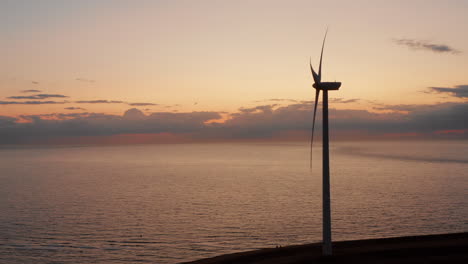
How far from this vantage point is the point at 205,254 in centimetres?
4384

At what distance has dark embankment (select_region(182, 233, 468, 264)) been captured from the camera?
28266mm

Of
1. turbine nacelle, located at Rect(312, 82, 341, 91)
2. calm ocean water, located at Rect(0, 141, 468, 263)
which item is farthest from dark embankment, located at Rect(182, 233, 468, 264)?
calm ocean water, located at Rect(0, 141, 468, 263)

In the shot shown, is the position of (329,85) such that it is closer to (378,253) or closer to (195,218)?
(378,253)

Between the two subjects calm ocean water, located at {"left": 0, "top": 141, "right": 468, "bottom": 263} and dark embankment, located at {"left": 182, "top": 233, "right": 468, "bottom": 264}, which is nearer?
dark embankment, located at {"left": 182, "top": 233, "right": 468, "bottom": 264}

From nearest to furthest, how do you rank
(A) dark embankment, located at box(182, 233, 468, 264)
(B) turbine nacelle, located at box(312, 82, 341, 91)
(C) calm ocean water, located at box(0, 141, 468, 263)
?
(B) turbine nacelle, located at box(312, 82, 341, 91), (A) dark embankment, located at box(182, 233, 468, 264), (C) calm ocean water, located at box(0, 141, 468, 263)

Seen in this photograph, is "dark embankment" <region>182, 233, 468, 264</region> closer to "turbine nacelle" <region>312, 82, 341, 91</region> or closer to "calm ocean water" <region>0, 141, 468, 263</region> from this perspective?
"turbine nacelle" <region>312, 82, 341, 91</region>

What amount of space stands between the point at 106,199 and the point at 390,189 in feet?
203

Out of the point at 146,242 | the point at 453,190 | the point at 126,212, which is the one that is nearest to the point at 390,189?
the point at 453,190

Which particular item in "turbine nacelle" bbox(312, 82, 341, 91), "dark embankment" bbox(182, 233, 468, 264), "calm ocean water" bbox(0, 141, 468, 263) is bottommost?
"calm ocean water" bbox(0, 141, 468, 263)

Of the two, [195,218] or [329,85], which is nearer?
[329,85]

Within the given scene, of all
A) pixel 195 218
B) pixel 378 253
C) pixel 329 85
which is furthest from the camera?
pixel 195 218

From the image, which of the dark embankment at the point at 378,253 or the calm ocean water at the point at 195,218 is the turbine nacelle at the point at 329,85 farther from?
the calm ocean water at the point at 195,218

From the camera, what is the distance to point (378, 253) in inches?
1162

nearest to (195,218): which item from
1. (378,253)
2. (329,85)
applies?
(378,253)
